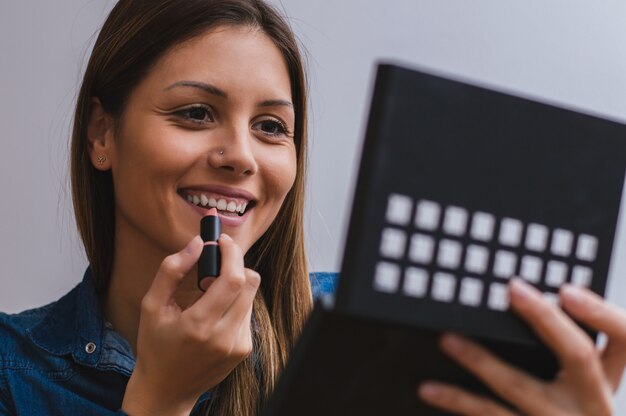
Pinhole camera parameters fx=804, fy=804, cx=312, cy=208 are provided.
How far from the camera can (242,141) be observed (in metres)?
1.12

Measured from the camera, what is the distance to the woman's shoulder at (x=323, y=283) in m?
1.56

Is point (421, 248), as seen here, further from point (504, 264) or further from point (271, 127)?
point (271, 127)

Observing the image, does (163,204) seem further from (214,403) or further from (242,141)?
(214,403)

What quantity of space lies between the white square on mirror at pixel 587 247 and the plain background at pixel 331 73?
1036mm

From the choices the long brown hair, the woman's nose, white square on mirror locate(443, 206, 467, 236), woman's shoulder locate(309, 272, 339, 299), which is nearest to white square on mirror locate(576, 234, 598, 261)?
white square on mirror locate(443, 206, 467, 236)

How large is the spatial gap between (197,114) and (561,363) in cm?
71

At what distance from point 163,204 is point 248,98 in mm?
192

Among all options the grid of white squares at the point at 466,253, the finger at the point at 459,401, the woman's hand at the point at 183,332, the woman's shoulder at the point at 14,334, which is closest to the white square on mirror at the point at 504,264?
the grid of white squares at the point at 466,253

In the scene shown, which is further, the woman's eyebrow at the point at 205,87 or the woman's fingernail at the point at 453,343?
the woman's eyebrow at the point at 205,87

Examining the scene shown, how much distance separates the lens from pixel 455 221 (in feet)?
1.89

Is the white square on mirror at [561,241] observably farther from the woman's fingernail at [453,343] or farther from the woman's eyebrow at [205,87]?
the woman's eyebrow at [205,87]

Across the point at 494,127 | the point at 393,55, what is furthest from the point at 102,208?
the point at 494,127

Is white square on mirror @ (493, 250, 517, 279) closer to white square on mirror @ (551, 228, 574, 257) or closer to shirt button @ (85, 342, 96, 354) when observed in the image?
white square on mirror @ (551, 228, 574, 257)

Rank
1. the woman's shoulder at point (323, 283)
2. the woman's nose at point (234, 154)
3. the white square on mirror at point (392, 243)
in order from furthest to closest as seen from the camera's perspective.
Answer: the woman's shoulder at point (323, 283)
the woman's nose at point (234, 154)
the white square on mirror at point (392, 243)
